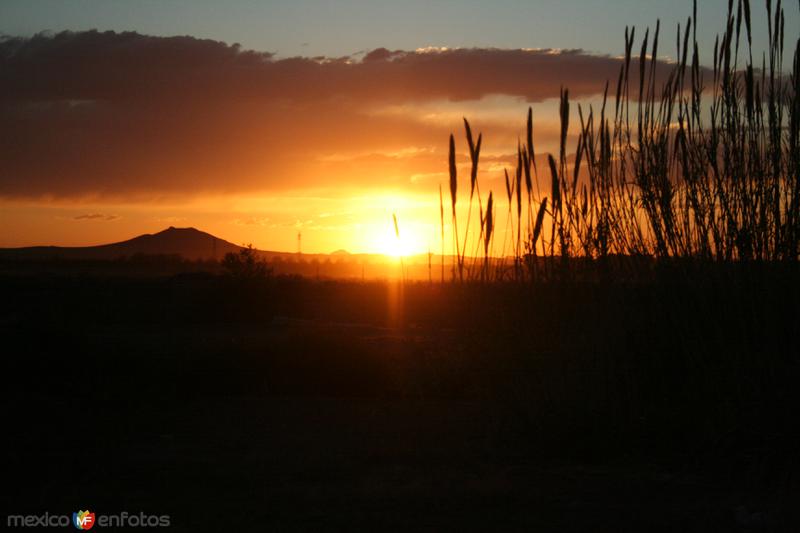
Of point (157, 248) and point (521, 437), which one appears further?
point (157, 248)

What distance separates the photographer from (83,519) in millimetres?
4734

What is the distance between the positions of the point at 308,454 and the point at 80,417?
3.03 m

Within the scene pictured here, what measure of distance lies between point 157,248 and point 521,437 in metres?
150

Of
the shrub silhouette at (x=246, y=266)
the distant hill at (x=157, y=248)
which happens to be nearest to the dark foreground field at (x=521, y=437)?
the shrub silhouette at (x=246, y=266)

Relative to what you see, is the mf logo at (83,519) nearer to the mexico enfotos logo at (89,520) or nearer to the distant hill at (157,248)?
the mexico enfotos logo at (89,520)

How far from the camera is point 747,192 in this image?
6.11 m

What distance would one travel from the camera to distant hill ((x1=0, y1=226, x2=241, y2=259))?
145 m

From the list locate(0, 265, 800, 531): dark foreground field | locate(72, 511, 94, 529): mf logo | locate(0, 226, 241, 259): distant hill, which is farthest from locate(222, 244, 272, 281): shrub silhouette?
locate(0, 226, 241, 259): distant hill

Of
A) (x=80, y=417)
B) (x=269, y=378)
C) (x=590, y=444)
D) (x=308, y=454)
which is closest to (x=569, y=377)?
(x=590, y=444)

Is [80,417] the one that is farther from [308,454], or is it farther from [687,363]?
[687,363]

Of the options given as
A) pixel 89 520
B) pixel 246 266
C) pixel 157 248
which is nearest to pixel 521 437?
pixel 89 520

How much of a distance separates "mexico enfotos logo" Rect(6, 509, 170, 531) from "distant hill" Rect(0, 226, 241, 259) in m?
140

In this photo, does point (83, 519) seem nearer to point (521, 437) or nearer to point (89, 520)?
point (89, 520)

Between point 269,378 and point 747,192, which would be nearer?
point 747,192
